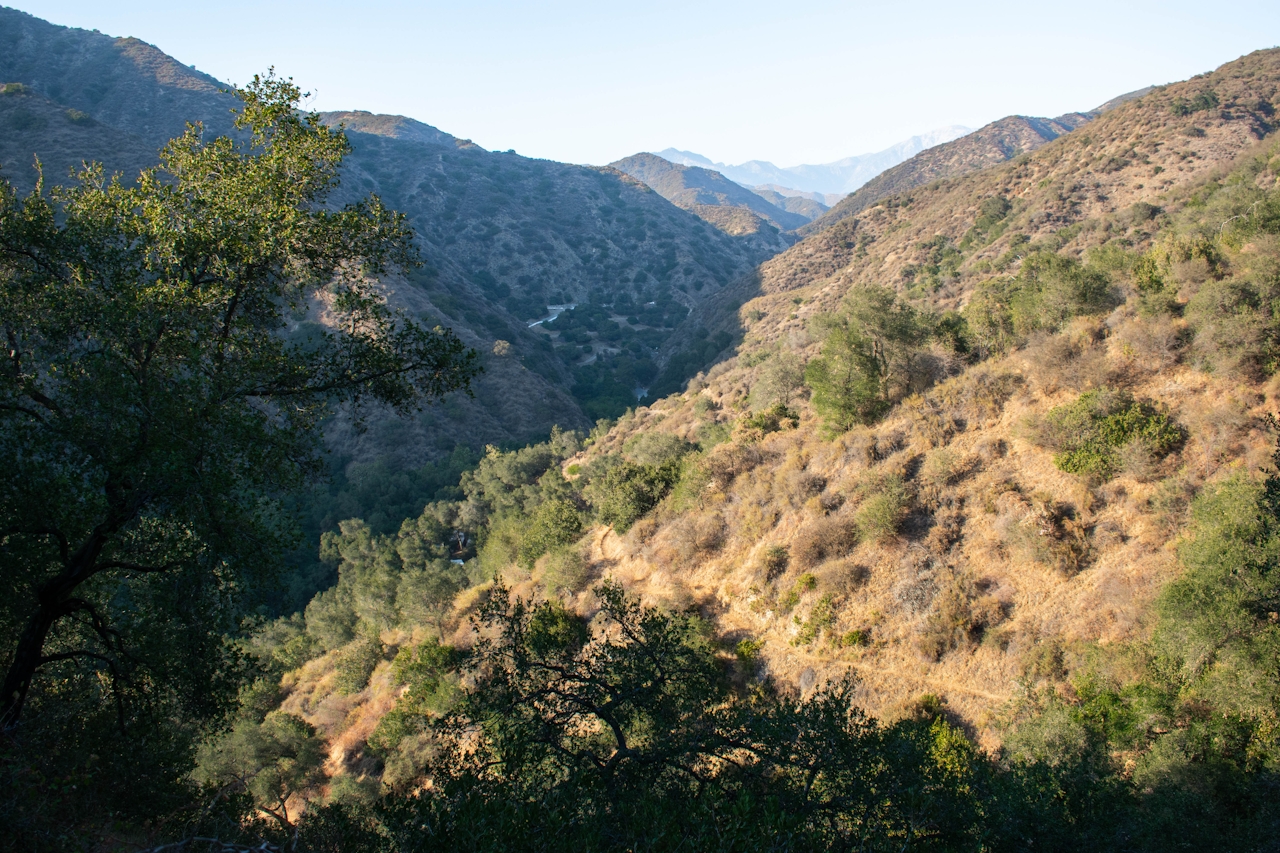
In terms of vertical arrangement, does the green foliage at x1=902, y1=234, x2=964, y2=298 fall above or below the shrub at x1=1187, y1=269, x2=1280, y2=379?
above

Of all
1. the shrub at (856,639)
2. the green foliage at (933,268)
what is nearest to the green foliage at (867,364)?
the shrub at (856,639)

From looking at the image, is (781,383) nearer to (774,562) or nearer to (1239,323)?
(774,562)

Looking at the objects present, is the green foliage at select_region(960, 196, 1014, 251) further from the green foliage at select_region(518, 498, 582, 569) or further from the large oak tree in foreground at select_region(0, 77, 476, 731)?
the large oak tree in foreground at select_region(0, 77, 476, 731)

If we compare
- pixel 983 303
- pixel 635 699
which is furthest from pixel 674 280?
pixel 635 699

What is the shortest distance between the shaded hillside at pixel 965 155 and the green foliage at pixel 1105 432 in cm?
9832

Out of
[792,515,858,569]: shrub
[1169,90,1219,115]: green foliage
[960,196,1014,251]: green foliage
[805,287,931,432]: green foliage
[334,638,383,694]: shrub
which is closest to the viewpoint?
[792,515,858,569]: shrub

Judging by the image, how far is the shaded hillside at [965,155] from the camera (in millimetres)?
107688

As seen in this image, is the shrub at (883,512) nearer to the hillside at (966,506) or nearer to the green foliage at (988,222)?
the hillside at (966,506)

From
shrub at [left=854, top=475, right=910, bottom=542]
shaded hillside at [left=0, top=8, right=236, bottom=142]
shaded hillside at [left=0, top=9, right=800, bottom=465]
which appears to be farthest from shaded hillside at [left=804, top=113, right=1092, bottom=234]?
shaded hillside at [left=0, top=8, right=236, bottom=142]

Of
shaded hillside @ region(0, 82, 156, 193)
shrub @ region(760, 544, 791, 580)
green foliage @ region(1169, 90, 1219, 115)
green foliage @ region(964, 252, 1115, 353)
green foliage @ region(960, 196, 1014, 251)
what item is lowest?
shrub @ region(760, 544, 791, 580)

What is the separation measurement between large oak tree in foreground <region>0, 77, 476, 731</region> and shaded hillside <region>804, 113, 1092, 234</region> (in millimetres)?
109893

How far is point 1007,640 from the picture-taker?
13.6m

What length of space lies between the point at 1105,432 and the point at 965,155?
387 feet

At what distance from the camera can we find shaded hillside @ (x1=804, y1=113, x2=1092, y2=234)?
353ft
